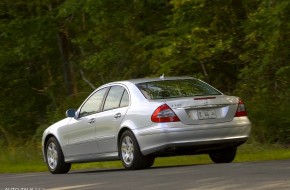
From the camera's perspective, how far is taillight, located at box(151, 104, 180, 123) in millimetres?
12734

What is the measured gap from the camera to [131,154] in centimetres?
1318

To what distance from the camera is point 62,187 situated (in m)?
11.2

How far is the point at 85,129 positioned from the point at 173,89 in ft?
6.51

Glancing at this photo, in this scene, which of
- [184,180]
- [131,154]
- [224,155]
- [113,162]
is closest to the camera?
[184,180]

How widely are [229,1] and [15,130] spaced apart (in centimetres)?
1109

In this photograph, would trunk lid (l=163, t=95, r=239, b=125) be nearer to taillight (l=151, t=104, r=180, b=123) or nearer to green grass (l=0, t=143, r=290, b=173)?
taillight (l=151, t=104, r=180, b=123)

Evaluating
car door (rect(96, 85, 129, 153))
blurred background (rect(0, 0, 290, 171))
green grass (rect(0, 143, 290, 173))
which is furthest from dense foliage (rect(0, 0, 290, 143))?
car door (rect(96, 85, 129, 153))

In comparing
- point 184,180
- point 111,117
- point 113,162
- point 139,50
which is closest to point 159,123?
point 111,117

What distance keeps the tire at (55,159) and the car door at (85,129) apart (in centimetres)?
23

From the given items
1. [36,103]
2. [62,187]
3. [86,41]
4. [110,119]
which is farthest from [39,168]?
[36,103]

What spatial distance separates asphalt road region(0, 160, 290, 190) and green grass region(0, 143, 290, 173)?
7.46 ft

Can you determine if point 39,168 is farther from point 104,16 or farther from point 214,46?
point 104,16

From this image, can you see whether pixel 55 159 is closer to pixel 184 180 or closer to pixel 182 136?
pixel 182 136

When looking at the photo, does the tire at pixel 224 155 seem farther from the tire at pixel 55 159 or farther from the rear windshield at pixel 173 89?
the tire at pixel 55 159
